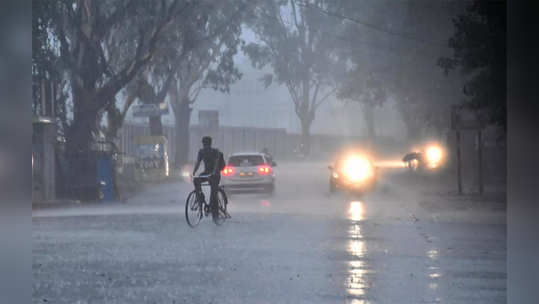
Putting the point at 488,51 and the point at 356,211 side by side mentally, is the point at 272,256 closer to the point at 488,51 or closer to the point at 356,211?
the point at 356,211

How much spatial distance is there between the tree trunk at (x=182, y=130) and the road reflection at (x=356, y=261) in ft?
95.8

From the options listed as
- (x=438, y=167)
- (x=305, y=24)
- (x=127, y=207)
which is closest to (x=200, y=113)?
(x=438, y=167)

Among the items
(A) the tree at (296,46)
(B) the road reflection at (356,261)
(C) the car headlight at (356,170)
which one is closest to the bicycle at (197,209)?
(B) the road reflection at (356,261)

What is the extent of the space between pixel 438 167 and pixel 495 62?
23962 mm

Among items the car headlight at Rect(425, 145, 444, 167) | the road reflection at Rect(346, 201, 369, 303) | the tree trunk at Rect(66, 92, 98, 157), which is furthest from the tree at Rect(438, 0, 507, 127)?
the car headlight at Rect(425, 145, 444, 167)

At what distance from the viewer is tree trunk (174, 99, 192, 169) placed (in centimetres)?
5153

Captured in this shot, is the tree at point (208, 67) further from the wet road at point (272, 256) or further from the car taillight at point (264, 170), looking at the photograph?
the wet road at point (272, 256)

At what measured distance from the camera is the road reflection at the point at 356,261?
35.7 ft

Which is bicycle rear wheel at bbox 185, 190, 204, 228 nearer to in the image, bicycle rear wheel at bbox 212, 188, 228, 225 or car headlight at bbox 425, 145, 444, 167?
bicycle rear wheel at bbox 212, 188, 228, 225

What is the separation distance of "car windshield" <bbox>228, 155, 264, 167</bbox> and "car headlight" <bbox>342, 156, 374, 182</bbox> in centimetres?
315

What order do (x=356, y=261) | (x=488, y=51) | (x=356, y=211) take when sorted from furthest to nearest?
(x=356, y=211) → (x=488, y=51) → (x=356, y=261)

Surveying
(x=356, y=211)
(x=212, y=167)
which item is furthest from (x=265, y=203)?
(x=212, y=167)

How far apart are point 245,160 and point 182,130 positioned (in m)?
21.8

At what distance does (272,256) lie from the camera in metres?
14.3
